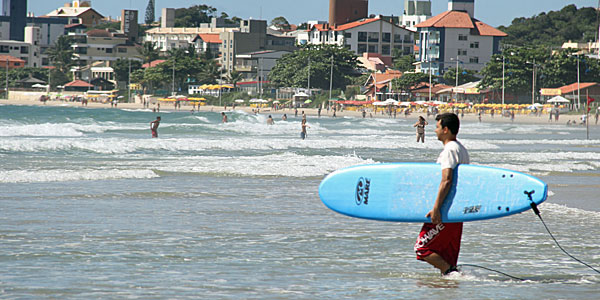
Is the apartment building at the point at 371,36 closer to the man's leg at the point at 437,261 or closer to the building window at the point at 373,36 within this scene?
the building window at the point at 373,36

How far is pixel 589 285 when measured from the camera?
6164 millimetres

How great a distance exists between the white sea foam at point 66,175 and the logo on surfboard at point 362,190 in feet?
29.0

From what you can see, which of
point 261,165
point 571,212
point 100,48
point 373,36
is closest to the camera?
point 571,212

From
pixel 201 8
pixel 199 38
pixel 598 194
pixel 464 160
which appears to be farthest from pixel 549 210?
pixel 201 8

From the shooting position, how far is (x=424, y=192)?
5.90m

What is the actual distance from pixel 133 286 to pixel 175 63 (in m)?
106

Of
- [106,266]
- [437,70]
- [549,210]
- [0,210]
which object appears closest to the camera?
[106,266]

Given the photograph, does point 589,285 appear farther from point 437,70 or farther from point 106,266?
point 437,70

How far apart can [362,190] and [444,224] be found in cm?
75

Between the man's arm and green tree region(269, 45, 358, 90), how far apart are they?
9229 cm

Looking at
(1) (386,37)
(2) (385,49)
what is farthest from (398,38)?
(2) (385,49)

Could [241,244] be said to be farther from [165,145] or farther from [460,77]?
[460,77]

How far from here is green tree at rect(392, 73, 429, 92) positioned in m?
90.4

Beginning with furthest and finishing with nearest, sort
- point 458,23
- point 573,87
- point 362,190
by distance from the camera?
point 458,23 → point 573,87 → point 362,190
